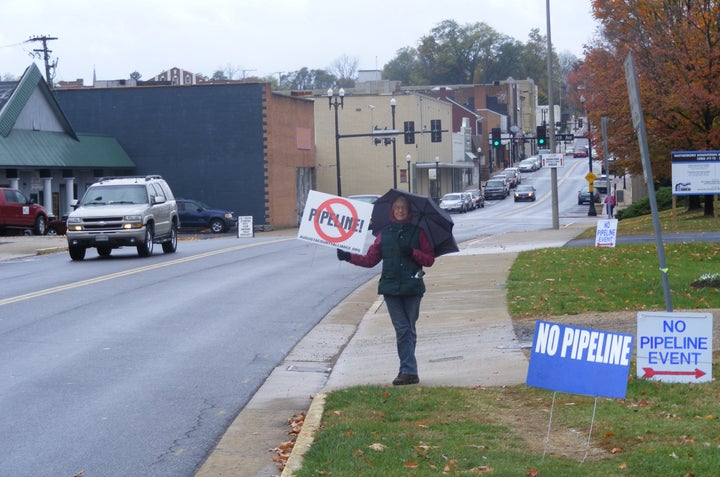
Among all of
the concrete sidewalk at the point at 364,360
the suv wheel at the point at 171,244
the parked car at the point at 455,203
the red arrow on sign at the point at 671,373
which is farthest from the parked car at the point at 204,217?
the red arrow on sign at the point at 671,373

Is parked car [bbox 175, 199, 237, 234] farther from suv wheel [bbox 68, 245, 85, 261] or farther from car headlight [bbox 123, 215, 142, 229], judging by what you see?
car headlight [bbox 123, 215, 142, 229]

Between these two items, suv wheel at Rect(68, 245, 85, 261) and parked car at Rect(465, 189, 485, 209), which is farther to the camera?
parked car at Rect(465, 189, 485, 209)

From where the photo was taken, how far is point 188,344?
13672mm

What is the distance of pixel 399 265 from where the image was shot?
33.8 feet

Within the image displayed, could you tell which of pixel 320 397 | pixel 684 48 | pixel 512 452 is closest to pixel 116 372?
pixel 320 397

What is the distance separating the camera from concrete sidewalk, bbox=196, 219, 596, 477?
850 centimetres

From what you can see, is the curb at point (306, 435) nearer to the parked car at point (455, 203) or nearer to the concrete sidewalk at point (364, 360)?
the concrete sidewalk at point (364, 360)

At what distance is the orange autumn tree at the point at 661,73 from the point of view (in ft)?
118

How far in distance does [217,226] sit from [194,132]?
8.57m

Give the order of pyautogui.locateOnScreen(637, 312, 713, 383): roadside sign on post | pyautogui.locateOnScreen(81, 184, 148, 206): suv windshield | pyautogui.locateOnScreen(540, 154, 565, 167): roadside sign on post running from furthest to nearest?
pyautogui.locateOnScreen(540, 154, 565, 167): roadside sign on post
pyautogui.locateOnScreen(81, 184, 148, 206): suv windshield
pyautogui.locateOnScreen(637, 312, 713, 383): roadside sign on post

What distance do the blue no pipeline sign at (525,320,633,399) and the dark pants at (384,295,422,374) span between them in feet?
8.89

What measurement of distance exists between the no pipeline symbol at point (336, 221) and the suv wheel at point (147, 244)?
16919mm

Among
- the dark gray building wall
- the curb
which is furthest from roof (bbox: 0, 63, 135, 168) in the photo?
the curb

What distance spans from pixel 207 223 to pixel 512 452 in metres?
48.1
